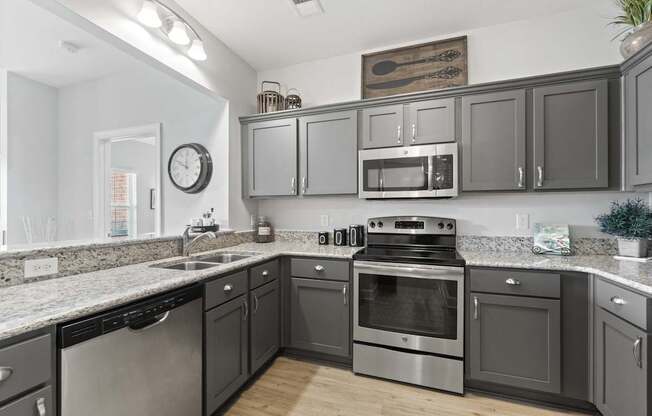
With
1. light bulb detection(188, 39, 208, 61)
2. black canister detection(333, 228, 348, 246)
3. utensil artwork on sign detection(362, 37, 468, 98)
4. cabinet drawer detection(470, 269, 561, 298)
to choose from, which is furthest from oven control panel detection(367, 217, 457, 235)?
light bulb detection(188, 39, 208, 61)

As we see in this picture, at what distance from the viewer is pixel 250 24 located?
2459 mm

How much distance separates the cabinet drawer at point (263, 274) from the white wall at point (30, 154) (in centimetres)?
279

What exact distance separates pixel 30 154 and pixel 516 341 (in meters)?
5.16

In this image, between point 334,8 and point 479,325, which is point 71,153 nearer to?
point 334,8

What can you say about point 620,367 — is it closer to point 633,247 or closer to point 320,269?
point 633,247

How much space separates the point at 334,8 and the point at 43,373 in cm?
266

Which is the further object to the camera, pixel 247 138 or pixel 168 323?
pixel 247 138

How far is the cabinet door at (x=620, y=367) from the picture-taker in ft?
4.41

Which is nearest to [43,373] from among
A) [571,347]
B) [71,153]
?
[571,347]

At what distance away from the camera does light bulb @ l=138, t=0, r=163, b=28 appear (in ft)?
6.12

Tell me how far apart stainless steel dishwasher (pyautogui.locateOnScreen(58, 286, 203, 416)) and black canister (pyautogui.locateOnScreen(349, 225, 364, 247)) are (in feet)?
4.87

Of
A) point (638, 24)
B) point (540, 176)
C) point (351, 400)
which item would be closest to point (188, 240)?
point (351, 400)

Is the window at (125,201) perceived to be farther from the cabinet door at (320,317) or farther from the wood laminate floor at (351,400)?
the wood laminate floor at (351,400)

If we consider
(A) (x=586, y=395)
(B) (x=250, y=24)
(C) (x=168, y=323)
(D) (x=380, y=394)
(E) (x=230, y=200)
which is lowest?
(D) (x=380, y=394)
